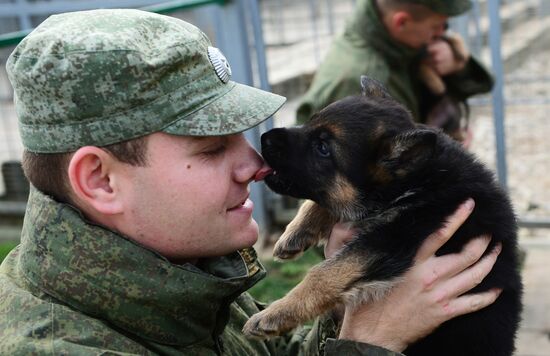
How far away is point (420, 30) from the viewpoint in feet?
19.7

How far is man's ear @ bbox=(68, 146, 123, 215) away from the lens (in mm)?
2182

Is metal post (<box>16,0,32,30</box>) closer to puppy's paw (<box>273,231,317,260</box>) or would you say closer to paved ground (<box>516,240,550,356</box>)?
paved ground (<box>516,240,550,356</box>)

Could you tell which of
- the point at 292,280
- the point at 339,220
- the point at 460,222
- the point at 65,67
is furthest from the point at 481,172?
the point at 292,280

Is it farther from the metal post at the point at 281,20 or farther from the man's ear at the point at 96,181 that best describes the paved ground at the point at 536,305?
the man's ear at the point at 96,181

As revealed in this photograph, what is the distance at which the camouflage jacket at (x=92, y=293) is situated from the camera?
2119 millimetres

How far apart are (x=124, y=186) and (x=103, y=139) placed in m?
0.17

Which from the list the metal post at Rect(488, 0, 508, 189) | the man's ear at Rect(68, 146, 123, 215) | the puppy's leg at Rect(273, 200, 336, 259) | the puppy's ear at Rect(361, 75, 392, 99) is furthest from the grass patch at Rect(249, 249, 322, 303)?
the man's ear at Rect(68, 146, 123, 215)

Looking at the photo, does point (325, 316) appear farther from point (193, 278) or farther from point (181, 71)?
point (181, 71)

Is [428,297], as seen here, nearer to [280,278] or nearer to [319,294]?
[319,294]

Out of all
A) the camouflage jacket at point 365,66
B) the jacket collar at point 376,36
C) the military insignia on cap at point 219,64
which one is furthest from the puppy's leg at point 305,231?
the jacket collar at point 376,36

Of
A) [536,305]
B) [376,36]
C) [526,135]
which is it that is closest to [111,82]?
[376,36]

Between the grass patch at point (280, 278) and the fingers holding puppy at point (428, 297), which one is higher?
the fingers holding puppy at point (428, 297)

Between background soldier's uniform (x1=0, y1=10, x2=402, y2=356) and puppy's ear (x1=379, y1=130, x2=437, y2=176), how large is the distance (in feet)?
2.68

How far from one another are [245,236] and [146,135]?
1.58 feet
